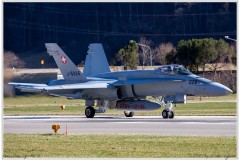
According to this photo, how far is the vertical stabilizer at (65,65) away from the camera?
36.8 metres

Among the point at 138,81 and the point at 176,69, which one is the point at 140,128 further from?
the point at 138,81

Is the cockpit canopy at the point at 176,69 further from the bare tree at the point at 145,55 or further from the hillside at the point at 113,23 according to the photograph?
the hillside at the point at 113,23

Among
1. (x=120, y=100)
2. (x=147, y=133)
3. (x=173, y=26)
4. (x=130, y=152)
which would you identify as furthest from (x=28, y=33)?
(x=130, y=152)

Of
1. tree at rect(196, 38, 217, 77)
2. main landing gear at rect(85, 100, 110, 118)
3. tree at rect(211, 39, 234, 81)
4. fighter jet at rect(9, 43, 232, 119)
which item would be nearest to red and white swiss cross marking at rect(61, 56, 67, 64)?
fighter jet at rect(9, 43, 232, 119)

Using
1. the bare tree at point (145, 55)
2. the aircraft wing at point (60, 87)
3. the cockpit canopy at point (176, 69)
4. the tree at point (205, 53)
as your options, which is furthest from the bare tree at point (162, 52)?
the cockpit canopy at point (176, 69)

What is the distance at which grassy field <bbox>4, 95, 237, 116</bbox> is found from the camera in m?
39.4

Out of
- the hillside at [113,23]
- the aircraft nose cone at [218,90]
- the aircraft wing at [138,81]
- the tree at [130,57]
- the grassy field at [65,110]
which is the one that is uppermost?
the hillside at [113,23]

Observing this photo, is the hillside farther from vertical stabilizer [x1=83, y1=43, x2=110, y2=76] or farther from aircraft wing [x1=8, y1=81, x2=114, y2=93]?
aircraft wing [x1=8, y1=81, x2=114, y2=93]

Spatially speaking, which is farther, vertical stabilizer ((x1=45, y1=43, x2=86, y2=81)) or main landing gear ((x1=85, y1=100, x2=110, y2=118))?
vertical stabilizer ((x1=45, y1=43, x2=86, y2=81))

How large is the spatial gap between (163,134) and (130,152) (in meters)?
Answer: 5.21

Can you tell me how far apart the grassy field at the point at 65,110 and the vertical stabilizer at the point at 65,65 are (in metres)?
3.18

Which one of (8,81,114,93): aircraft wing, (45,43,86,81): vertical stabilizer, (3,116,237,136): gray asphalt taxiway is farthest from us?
(45,43,86,81): vertical stabilizer

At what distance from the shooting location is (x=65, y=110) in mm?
42906

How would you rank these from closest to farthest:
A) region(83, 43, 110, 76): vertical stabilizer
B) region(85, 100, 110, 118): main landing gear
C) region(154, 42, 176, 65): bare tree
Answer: region(85, 100, 110, 118): main landing gear → region(83, 43, 110, 76): vertical stabilizer → region(154, 42, 176, 65): bare tree
